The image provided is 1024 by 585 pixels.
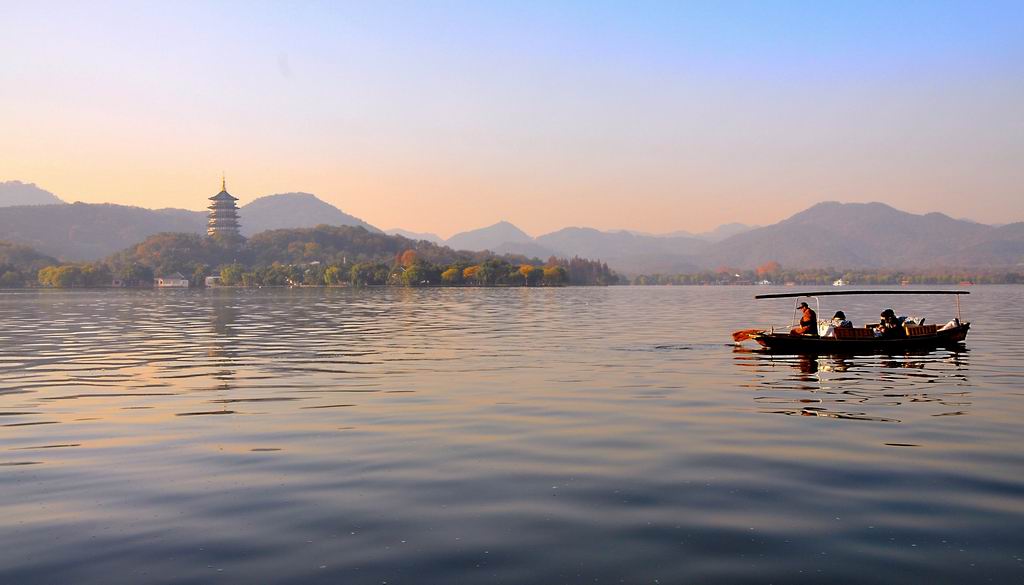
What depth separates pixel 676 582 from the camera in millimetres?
9859

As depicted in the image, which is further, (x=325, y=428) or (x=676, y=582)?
(x=325, y=428)

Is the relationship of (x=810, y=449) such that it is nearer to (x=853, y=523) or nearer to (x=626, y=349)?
(x=853, y=523)

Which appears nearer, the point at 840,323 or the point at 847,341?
the point at 847,341

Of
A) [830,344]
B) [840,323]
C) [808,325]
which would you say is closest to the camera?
[830,344]

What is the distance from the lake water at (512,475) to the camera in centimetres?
1059

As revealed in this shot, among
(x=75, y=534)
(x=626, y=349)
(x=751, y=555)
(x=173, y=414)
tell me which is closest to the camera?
(x=751, y=555)

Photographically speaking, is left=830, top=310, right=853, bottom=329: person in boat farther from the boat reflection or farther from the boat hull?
the boat reflection

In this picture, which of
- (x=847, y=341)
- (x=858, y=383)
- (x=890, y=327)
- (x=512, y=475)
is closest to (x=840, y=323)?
(x=847, y=341)

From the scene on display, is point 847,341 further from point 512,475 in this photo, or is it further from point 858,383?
point 512,475

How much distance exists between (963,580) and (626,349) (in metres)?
32.6

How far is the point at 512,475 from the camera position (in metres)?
15.2

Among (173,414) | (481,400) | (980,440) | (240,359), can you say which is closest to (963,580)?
(980,440)

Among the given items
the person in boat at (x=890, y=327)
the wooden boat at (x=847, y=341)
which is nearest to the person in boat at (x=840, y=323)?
the wooden boat at (x=847, y=341)

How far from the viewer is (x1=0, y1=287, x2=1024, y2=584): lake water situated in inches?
417
